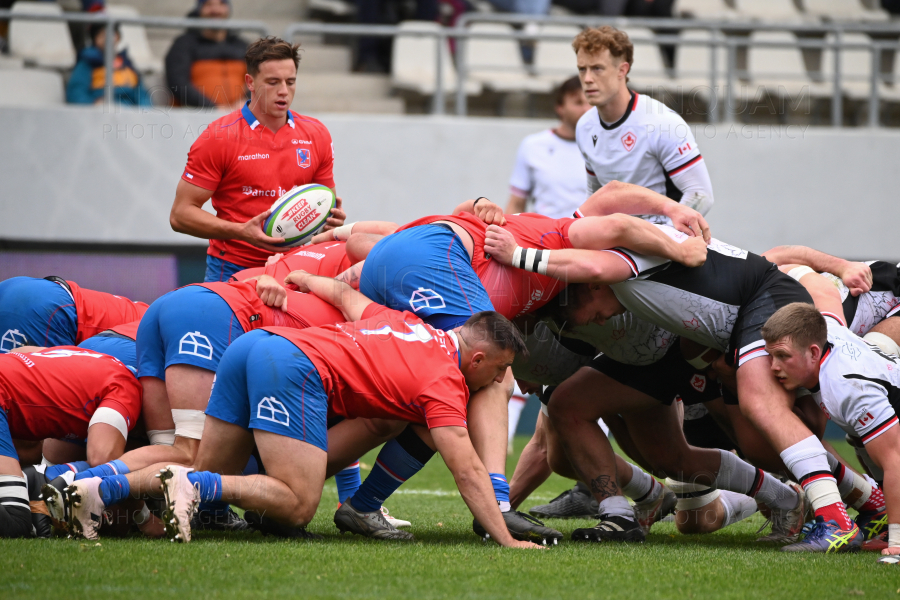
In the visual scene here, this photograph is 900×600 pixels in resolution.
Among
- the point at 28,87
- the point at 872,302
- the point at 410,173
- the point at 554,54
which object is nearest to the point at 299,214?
the point at 872,302

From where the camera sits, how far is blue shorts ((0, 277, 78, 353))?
17.7 ft

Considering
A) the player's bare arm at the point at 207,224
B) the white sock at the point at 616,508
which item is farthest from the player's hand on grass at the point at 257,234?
the white sock at the point at 616,508

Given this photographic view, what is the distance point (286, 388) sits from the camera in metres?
4.14

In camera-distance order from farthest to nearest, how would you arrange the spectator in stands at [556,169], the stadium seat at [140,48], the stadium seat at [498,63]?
1. the stadium seat at [498,63]
2. the stadium seat at [140,48]
3. the spectator in stands at [556,169]

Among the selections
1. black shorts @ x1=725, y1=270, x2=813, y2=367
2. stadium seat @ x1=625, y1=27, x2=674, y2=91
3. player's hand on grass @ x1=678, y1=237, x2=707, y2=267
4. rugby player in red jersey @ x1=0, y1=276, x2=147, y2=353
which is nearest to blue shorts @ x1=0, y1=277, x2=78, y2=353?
rugby player in red jersey @ x1=0, y1=276, x2=147, y2=353

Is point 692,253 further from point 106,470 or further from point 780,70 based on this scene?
point 780,70

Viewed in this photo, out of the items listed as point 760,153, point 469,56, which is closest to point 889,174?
Answer: point 760,153

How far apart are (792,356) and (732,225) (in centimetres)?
643

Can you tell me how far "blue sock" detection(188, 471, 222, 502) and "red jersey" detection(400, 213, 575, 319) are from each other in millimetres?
1608

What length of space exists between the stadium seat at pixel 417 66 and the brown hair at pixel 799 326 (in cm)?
736

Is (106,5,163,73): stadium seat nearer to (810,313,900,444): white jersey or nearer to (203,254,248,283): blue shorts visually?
(203,254,248,283): blue shorts

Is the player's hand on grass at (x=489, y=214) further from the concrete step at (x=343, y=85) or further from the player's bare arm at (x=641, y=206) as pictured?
the concrete step at (x=343, y=85)

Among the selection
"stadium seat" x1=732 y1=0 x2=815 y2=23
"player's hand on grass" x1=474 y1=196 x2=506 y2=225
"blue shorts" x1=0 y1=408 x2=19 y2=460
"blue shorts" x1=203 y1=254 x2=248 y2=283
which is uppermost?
"stadium seat" x1=732 y1=0 x2=815 y2=23

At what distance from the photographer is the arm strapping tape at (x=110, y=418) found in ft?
15.0
